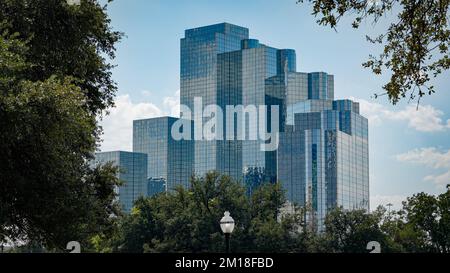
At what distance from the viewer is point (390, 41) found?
589 inches

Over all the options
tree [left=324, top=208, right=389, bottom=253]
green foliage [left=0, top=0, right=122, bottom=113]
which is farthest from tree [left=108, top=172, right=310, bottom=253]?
green foliage [left=0, top=0, right=122, bottom=113]

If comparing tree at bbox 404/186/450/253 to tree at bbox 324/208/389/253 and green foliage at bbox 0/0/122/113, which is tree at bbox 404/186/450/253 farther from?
green foliage at bbox 0/0/122/113

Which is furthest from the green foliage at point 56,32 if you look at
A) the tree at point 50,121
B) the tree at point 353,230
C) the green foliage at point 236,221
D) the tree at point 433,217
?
the tree at point 353,230

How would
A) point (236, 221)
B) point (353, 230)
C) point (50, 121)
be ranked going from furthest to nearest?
point (353, 230) → point (236, 221) → point (50, 121)

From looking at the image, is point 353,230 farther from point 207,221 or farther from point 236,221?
point 207,221

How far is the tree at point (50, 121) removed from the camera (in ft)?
70.5

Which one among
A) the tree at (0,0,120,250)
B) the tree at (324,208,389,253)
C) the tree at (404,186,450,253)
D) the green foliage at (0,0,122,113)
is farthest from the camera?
the tree at (324,208,389,253)

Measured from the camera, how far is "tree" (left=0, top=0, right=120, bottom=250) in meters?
21.5

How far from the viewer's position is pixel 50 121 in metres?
21.8

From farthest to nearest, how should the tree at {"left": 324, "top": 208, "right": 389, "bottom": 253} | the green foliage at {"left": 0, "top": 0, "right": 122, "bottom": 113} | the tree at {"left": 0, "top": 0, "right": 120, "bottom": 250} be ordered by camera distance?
the tree at {"left": 324, "top": 208, "right": 389, "bottom": 253}
the green foliage at {"left": 0, "top": 0, "right": 122, "bottom": 113}
the tree at {"left": 0, "top": 0, "right": 120, "bottom": 250}

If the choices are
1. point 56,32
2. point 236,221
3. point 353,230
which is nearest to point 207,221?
point 236,221
